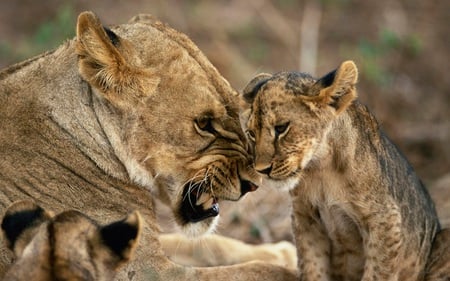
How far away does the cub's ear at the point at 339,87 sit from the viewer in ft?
18.1

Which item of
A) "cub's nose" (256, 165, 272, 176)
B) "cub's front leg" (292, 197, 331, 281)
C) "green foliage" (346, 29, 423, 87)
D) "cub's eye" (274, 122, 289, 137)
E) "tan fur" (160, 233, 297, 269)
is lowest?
"tan fur" (160, 233, 297, 269)

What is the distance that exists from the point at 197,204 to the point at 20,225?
1.54 metres

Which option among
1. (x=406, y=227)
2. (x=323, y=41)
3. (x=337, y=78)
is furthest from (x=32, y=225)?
(x=323, y=41)

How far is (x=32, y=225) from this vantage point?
4707mm

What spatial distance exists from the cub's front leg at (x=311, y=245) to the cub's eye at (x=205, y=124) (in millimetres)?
631

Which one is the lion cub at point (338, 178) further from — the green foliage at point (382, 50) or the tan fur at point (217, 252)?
the green foliage at point (382, 50)

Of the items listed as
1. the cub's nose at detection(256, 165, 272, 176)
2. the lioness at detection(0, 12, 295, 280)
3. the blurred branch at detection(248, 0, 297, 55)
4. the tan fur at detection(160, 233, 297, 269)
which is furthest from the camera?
the blurred branch at detection(248, 0, 297, 55)

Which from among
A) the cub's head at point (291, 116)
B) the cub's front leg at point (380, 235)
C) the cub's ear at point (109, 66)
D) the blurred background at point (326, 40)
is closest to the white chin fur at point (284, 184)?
the cub's head at point (291, 116)

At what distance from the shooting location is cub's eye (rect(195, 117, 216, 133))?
5.93 m

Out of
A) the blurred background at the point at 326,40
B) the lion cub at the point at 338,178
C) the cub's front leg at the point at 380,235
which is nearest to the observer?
the lion cub at the point at 338,178

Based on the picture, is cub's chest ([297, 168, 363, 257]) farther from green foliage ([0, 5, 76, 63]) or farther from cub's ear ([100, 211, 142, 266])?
green foliage ([0, 5, 76, 63])

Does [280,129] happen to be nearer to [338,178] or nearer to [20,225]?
[338,178]

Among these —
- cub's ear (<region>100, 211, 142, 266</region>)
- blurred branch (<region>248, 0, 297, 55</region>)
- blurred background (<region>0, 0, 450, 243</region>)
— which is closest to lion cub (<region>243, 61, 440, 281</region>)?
cub's ear (<region>100, 211, 142, 266</region>)

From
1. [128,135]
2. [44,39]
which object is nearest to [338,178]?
[128,135]
